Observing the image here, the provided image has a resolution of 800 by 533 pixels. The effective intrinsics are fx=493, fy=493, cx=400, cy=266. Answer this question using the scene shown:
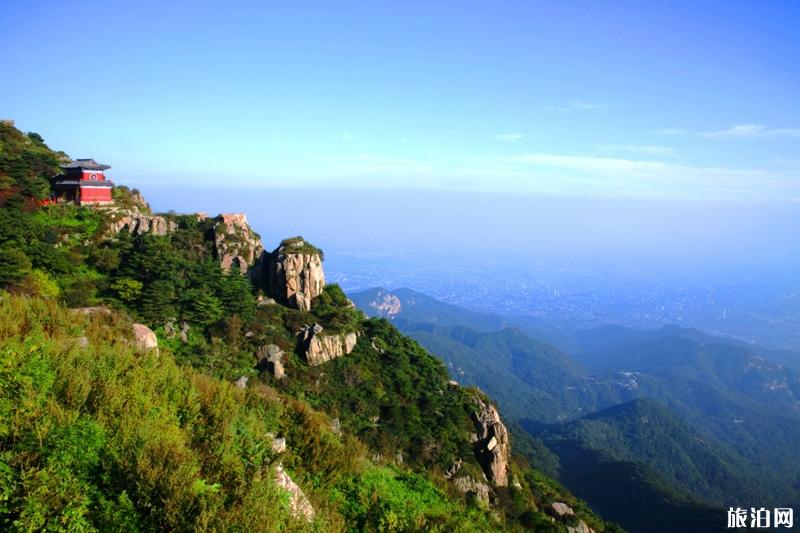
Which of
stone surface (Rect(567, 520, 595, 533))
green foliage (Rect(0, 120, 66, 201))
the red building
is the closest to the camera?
stone surface (Rect(567, 520, 595, 533))

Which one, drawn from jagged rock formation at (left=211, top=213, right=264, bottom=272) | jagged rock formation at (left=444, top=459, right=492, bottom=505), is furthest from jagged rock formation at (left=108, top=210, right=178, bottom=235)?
jagged rock formation at (left=444, top=459, right=492, bottom=505)

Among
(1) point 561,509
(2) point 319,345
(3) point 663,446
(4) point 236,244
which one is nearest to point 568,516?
(1) point 561,509

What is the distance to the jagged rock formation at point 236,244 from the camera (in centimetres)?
3403

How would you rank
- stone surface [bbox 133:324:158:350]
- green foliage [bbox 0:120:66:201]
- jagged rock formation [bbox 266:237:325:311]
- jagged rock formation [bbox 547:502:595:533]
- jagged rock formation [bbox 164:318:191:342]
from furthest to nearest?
jagged rock formation [bbox 266:237:325:311] < green foliage [bbox 0:120:66:201] < jagged rock formation [bbox 547:502:595:533] < jagged rock formation [bbox 164:318:191:342] < stone surface [bbox 133:324:158:350]

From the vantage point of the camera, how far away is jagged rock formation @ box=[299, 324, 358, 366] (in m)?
30.0

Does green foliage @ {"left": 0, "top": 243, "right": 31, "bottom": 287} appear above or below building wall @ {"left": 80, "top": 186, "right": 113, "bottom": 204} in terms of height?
below

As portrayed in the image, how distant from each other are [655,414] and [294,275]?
10624 centimetres

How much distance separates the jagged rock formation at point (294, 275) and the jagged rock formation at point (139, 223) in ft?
24.6

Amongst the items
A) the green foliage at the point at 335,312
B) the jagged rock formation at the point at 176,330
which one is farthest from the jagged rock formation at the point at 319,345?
the jagged rock formation at the point at 176,330

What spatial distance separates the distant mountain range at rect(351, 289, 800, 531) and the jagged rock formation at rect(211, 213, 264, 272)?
2045 inches

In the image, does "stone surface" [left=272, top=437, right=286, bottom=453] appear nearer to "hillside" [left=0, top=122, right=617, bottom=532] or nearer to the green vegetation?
"hillside" [left=0, top=122, right=617, bottom=532]

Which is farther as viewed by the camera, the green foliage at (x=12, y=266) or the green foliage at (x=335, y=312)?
the green foliage at (x=335, y=312)

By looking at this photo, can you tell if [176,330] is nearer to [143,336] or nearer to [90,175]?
[143,336]

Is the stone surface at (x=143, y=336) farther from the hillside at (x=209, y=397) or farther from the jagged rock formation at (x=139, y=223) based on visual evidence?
the jagged rock formation at (x=139, y=223)
